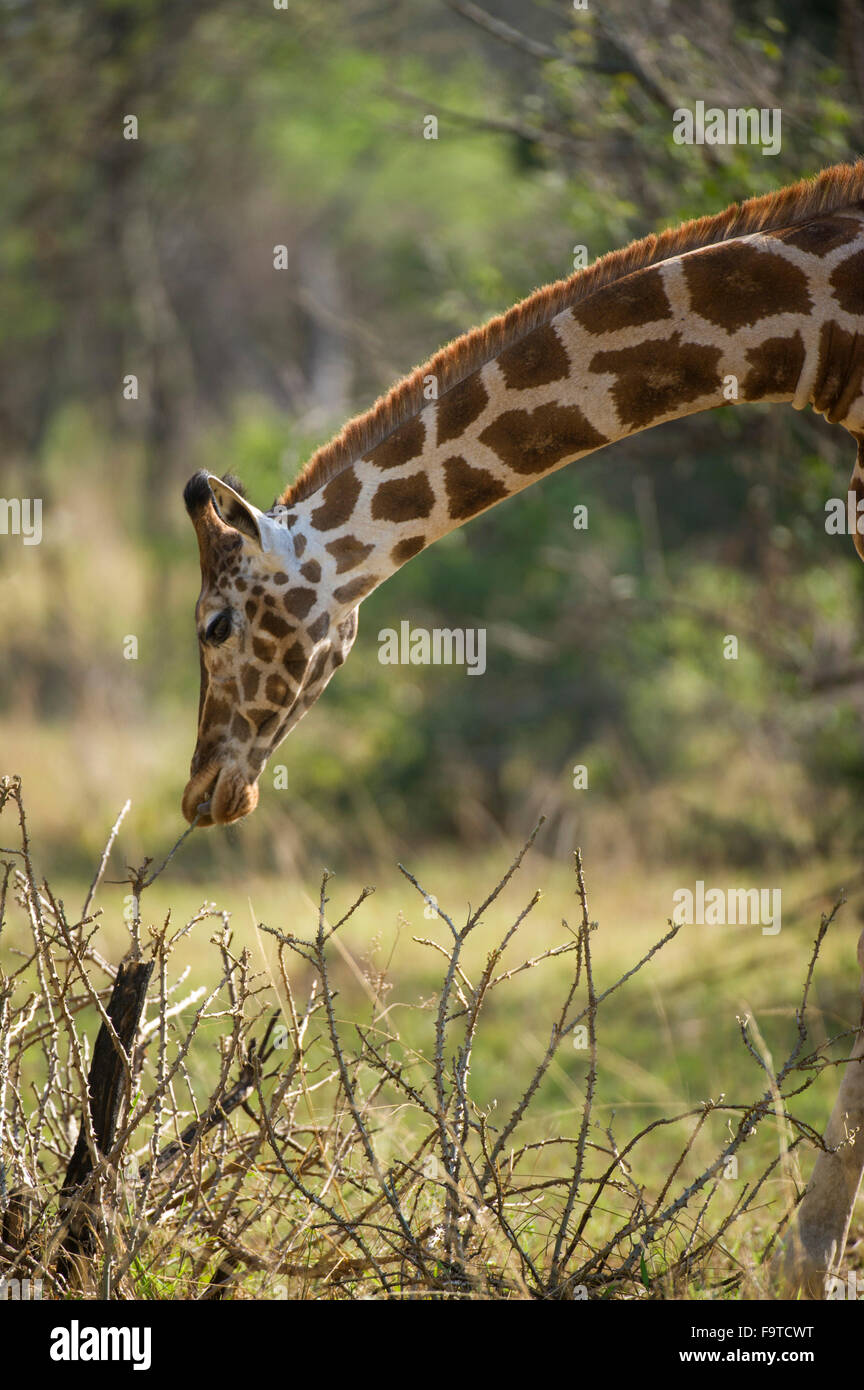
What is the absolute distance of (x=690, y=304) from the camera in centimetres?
317

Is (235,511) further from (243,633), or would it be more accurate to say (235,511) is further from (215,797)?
(215,797)

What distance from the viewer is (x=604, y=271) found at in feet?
10.8

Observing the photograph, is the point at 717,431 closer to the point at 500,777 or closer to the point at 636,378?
the point at 500,777

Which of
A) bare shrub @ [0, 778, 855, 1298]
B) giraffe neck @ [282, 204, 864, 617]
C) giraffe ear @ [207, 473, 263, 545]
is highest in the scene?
giraffe neck @ [282, 204, 864, 617]

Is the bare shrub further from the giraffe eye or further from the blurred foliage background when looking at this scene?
the blurred foliage background

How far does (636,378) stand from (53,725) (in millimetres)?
8362

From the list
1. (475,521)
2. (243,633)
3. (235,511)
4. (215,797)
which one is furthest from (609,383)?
(475,521)

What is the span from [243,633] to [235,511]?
0.29 meters

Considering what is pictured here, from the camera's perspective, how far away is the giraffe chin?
3299 mm

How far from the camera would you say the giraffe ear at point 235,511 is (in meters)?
3.26

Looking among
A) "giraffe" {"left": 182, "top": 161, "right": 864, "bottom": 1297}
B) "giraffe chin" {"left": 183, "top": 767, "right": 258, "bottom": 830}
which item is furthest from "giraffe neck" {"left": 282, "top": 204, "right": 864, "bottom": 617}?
"giraffe chin" {"left": 183, "top": 767, "right": 258, "bottom": 830}

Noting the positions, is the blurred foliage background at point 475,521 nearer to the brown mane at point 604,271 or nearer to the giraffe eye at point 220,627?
the giraffe eye at point 220,627

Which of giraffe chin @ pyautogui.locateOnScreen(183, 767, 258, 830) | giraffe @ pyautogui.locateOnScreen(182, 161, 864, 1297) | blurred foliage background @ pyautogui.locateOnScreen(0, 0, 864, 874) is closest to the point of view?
giraffe @ pyautogui.locateOnScreen(182, 161, 864, 1297)

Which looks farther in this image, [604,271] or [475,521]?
[475,521]
